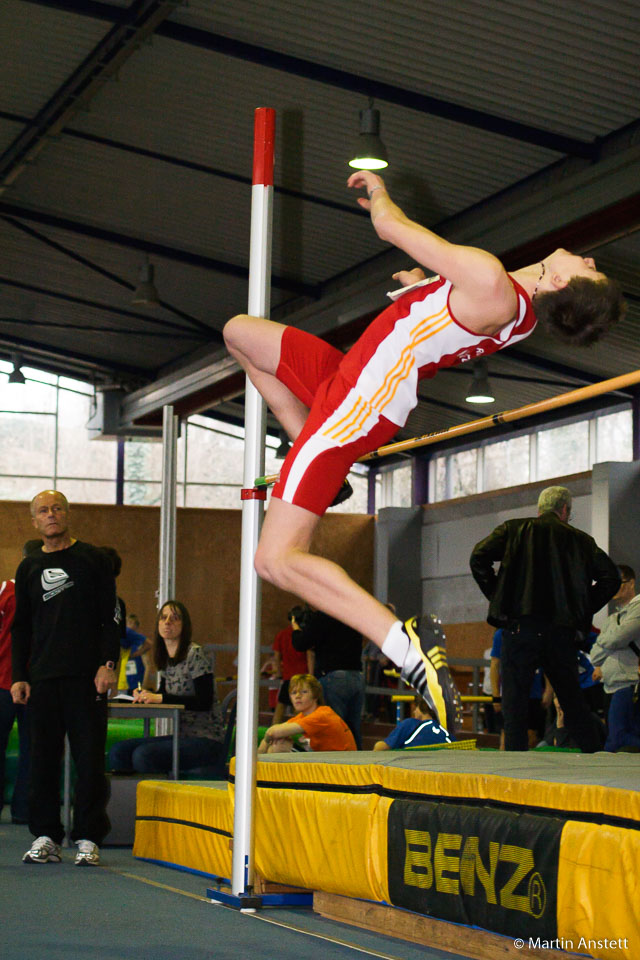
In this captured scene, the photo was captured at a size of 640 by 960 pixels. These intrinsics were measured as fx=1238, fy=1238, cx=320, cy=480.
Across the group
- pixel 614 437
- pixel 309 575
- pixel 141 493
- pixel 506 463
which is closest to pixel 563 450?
pixel 614 437

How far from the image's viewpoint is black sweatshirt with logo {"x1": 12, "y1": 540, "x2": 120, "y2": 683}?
5.23m

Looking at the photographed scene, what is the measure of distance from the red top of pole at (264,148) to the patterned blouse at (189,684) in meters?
3.13

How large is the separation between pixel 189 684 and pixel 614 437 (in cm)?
1099

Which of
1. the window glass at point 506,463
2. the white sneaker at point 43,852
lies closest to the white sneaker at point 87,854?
the white sneaker at point 43,852

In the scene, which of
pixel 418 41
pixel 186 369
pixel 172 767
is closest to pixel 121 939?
pixel 172 767

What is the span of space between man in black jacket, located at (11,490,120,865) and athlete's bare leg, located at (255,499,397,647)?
2.31 m

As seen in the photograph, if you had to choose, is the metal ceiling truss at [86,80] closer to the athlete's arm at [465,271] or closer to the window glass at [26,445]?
the athlete's arm at [465,271]

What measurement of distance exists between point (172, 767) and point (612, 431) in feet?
37.1

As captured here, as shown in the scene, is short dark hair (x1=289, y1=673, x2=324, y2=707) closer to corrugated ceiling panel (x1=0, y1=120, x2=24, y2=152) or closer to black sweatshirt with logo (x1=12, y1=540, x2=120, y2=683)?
black sweatshirt with logo (x1=12, y1=540, x2=120, y2=683)

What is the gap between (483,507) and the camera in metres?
18.6

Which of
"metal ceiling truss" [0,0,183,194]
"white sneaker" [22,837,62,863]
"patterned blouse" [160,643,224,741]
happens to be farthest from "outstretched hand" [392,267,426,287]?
"metal ceiling truss" [0,0,183,194]

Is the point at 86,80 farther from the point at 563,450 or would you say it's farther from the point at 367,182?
the point at 563,450

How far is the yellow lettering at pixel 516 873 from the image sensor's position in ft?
9.97

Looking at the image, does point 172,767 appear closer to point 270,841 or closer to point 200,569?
point 270,841
